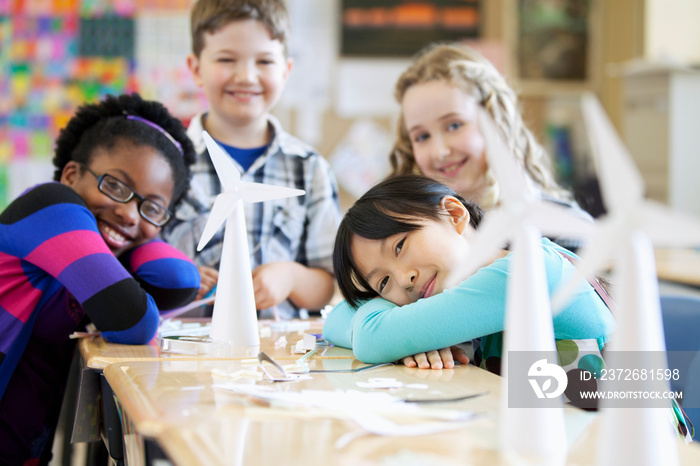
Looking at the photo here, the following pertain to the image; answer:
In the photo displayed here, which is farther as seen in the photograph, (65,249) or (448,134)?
(448,134)

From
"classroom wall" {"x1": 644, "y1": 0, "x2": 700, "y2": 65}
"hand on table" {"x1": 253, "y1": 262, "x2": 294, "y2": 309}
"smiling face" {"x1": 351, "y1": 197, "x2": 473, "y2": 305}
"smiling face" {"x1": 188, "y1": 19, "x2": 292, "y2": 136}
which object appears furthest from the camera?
"classroom wall" {"x1": 644, "y1": 0, "x2": 700, "y2": 65}

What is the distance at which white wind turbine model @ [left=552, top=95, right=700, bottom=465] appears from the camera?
0.47 m

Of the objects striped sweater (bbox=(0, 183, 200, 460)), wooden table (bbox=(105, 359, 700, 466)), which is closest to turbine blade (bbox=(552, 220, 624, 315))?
wooden table (bbox=(105, 359, 700, 466))

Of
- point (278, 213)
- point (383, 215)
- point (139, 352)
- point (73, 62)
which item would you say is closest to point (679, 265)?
point (278, 213)

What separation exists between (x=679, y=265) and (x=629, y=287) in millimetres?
1825

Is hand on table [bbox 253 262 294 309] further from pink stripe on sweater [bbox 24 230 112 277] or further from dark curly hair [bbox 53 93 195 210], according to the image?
pink stripe on sweater [bbox 24 230 112 277]

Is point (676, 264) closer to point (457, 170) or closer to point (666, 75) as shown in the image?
point (457, 170)

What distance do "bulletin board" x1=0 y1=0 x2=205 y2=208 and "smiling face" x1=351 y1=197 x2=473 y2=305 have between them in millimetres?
2259

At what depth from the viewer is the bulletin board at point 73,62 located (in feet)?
9.80

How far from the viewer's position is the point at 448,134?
5.35 ft

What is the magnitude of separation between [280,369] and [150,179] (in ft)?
1.74

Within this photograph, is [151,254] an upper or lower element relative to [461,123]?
lower

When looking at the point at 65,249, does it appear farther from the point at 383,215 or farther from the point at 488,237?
the point at 488,237

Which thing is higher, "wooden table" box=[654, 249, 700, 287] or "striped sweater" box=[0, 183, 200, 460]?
"striped sweater" box=[0, 183, 200, 460]
